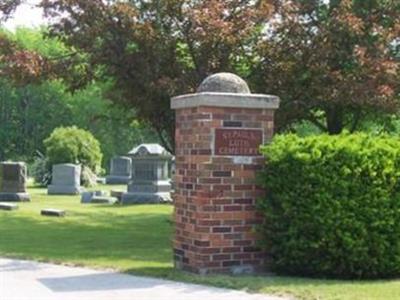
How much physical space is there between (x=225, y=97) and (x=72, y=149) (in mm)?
29532

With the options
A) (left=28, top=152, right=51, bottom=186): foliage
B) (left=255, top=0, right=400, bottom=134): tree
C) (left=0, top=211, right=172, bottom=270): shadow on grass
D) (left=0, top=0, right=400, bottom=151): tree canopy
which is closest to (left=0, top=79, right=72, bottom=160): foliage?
(left=28, top=152, right=51, bottom=186): foliage

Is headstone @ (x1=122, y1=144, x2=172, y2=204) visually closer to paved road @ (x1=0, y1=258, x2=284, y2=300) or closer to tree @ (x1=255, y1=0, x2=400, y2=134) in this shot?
tree @ (x1=255, y1=0, x2=400, y2=134)

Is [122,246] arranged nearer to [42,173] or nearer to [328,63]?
[328,63]

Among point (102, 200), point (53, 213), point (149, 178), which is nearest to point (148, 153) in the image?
point (149, 178)

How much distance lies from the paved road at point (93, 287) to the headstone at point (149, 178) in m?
15.2

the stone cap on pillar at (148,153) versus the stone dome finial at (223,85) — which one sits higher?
the stone dome finial at (223,85)

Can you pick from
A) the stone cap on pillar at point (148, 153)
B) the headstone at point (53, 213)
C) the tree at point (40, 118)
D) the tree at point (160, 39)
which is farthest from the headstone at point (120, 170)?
the tree at point (160, 39)

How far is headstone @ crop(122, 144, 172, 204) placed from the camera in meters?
24.2

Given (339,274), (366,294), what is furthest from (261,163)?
(366,294)

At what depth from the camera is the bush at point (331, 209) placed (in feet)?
27.4

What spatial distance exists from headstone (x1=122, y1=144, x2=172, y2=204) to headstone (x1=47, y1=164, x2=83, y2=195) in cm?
391

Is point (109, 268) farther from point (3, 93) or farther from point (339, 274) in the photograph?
point (3, 93)

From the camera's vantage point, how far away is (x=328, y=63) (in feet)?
45.9

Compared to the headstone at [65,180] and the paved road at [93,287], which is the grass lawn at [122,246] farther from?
the headstone at [65,180]
